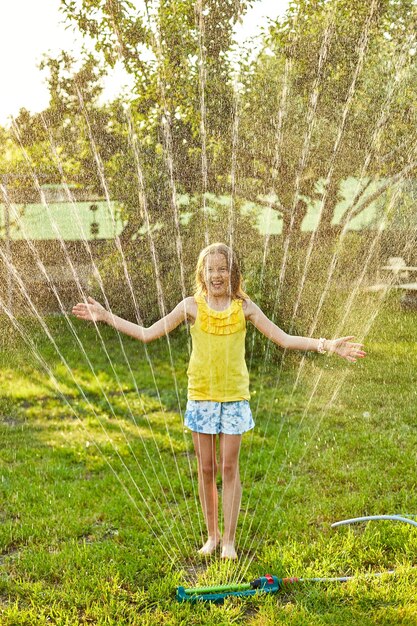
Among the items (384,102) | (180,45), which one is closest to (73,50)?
(180,45)

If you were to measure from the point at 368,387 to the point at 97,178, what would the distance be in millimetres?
5060

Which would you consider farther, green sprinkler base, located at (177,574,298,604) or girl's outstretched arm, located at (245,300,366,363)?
girl's outstretched arm, located at (245,300,366,363)

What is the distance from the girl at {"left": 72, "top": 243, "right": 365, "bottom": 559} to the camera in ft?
12.0

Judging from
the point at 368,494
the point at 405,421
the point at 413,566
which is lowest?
the point at 405,421

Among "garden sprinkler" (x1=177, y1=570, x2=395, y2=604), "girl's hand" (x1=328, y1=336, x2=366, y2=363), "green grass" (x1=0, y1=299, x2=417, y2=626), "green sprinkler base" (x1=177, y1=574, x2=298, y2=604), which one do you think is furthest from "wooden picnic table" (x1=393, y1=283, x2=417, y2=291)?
"green sprinkler base" (x1=177, y1=574, x2=298, y2=604)

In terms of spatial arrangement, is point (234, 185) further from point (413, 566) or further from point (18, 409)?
point (413, 566)

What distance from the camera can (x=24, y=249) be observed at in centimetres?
1153

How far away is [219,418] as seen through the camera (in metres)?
3.67

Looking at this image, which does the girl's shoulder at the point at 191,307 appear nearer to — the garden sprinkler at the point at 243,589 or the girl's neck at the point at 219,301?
the girl's neck at the point at 219,301

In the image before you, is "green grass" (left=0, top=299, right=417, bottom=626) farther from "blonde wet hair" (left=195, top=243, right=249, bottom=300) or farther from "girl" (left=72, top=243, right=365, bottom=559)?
"blonde wet hair" (left=195, top=243, right=249, bottom=300)

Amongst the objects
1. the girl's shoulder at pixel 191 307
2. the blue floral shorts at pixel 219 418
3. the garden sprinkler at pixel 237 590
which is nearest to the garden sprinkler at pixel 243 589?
the garden sprinkler at pixel 237 590

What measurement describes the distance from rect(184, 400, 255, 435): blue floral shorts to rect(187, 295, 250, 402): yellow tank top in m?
0.04

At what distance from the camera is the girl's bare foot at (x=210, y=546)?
3853 millimetres

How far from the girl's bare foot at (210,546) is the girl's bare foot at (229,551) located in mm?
94
